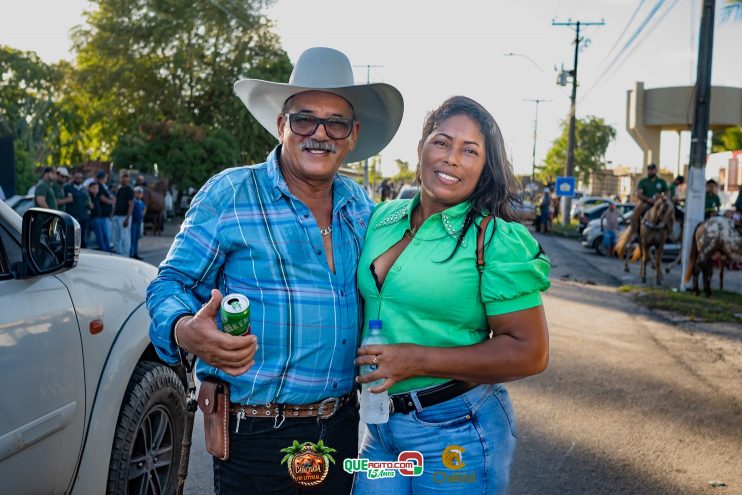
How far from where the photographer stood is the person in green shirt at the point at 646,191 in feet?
50.3

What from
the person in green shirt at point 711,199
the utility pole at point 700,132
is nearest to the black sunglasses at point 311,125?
the utility pole at point 700,132

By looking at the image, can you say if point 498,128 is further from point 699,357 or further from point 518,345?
point 699,357

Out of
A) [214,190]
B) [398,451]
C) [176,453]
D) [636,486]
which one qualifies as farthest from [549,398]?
[214,190]

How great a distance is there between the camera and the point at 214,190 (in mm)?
2381

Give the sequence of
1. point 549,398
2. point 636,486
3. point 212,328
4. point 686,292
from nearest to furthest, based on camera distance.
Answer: point 212,328 → point 636,486 → point 549,398 → point 686,292

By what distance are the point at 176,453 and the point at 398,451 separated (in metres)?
1.77

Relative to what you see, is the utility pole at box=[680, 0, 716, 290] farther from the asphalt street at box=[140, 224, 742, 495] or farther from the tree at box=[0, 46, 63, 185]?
the tree at box=[0, 46, 63, 185]

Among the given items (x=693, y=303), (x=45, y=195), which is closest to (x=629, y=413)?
(x=693, y=303)

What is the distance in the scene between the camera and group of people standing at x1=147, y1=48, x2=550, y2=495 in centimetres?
215

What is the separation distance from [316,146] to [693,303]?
35.4 ft

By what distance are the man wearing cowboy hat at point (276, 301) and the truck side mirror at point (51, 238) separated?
57 centimetres

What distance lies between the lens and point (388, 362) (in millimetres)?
2111

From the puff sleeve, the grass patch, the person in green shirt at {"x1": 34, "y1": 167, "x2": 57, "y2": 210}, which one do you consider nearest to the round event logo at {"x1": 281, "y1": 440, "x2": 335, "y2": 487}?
the puff sleeve

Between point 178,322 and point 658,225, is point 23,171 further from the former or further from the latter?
point 178,322
